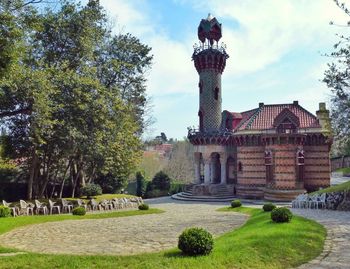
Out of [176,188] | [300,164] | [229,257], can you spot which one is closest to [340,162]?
[300,164]

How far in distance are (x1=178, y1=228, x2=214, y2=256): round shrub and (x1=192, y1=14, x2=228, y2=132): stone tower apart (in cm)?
3452

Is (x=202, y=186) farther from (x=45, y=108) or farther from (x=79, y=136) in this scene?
(x=45, y=108)

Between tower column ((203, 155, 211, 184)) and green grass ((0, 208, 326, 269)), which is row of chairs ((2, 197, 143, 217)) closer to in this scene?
tower column ((203, 155, 211, 184))

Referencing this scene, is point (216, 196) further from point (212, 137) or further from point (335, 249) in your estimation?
point (335, 249)

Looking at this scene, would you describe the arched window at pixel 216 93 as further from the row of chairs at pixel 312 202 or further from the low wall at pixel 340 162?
the low wall at pixel 340 162

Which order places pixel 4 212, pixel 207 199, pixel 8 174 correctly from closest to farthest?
1. pixel 4 212
2. pixel 8 174
3. pixel 207 199

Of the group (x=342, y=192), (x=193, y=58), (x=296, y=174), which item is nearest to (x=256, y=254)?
(x=342, y=192)

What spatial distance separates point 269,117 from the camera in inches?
1711

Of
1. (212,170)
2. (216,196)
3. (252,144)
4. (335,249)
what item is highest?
(252,144)

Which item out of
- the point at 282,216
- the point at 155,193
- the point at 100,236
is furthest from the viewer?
the point at 155,193

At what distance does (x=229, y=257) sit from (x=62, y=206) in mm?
18859

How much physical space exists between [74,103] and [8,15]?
37.1 ft

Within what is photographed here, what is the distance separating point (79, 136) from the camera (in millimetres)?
24406

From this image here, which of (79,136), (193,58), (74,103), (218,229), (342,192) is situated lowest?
(218,229)
